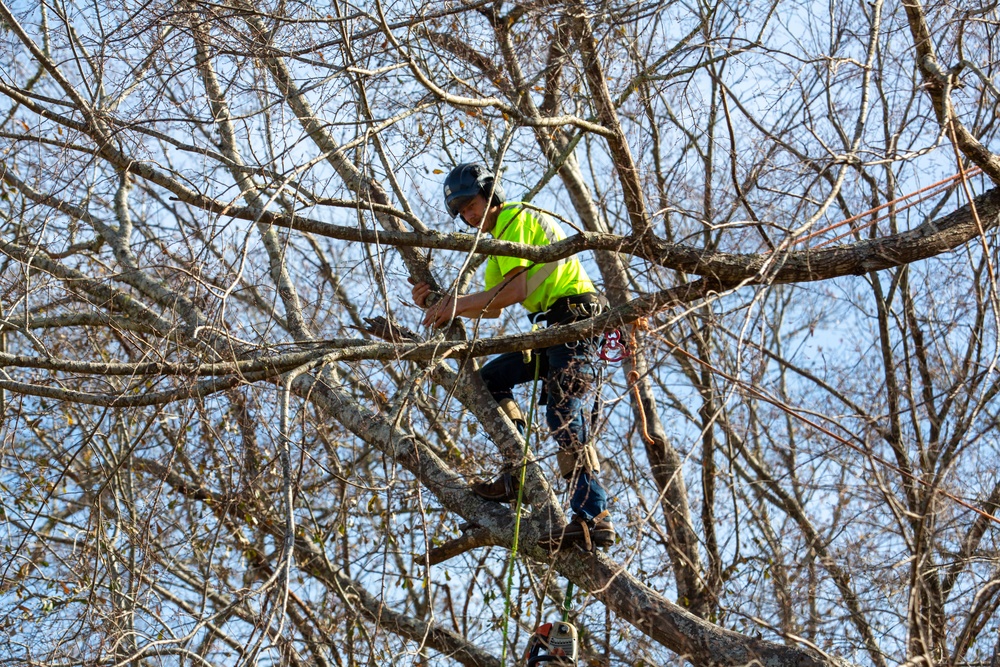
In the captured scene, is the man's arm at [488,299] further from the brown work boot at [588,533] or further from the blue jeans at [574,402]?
the brown work boot at [588,533]

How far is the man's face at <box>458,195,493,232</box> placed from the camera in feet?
15.6

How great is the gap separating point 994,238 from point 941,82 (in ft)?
4.16

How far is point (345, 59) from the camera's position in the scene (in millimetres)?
4109

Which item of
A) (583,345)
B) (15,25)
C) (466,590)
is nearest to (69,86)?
(15,25)

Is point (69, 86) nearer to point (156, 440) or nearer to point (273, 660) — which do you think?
point (273, 660)

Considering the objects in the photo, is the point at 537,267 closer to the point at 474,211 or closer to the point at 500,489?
the point at 474,211

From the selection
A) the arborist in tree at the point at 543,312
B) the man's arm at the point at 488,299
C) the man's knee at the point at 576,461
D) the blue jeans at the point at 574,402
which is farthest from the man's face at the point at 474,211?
the man's knee at the point at 576,461

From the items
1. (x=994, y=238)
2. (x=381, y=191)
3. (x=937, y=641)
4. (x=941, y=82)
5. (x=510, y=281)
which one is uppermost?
(x=994, y=238)

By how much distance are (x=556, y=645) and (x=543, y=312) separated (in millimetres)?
1504

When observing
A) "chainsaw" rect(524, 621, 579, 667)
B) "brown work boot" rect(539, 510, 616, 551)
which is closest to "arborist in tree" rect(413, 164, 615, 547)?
"brown work boot" rect(539, 510, 616, 551)

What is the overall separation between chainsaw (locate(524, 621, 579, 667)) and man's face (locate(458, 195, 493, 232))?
5.90ft

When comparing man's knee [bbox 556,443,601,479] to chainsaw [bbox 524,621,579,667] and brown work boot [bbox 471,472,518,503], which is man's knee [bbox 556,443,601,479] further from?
chainsaw [bbox 524,621,579,667]

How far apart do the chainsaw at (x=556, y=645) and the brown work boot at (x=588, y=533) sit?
341 mm

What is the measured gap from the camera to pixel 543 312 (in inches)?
193
